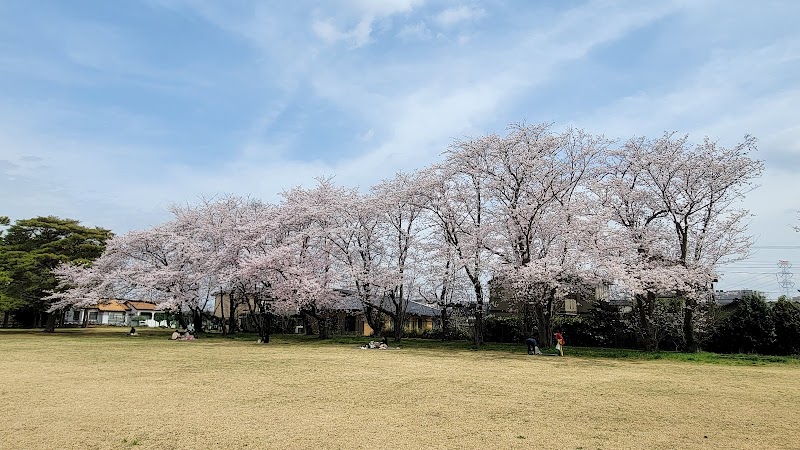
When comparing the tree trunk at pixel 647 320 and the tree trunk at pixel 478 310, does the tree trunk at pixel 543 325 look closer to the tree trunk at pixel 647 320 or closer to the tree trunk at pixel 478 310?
the tree trunk at pixel 478 310

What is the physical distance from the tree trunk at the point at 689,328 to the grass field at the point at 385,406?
23.6ft

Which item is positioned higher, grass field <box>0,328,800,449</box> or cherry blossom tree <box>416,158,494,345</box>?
cherry blossom tree <box>416,158,494,345</box>

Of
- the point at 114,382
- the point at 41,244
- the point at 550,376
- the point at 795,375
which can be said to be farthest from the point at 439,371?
the point at 41,244

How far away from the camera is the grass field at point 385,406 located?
7.32m

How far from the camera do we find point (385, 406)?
9.80 metres

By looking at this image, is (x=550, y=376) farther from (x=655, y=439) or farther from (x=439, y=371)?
(x=655, y=439)

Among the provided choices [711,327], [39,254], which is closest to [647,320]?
[711,327]

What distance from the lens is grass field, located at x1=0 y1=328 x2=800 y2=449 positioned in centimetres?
732

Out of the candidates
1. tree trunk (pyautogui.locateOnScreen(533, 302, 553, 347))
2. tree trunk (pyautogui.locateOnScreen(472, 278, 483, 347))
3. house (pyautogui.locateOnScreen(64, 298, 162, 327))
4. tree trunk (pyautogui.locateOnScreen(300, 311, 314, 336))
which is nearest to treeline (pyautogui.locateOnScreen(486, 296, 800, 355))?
tree trunk (pyautogui.locateOnScreen(472, 278, 483, 347))

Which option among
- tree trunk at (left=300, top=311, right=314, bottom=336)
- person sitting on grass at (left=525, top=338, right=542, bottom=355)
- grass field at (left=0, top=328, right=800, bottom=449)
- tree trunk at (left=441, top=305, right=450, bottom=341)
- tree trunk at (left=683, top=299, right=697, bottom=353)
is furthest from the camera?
tree trunk at (left=300, top=311, right=314, bottom=336)

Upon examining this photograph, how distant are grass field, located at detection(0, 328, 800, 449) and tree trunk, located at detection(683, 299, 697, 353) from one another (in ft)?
23.6

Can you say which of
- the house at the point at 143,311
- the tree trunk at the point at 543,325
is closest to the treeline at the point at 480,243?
the tree trunk at the point at 543,325

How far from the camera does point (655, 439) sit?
750cm

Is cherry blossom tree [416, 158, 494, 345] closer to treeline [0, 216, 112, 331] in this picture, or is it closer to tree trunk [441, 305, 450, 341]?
tree trunk [441, 305, 450, 341]
